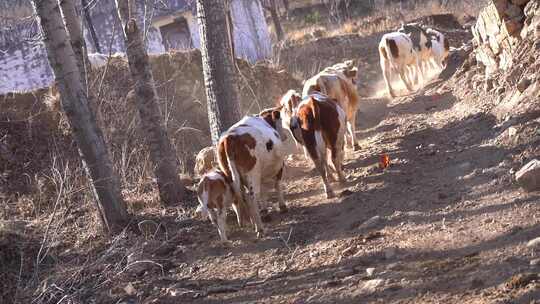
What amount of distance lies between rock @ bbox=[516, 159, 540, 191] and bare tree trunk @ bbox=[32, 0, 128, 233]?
517cm

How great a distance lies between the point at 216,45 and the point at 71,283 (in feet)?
16.2

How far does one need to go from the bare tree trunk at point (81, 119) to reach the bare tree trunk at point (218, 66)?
2366 millimetres

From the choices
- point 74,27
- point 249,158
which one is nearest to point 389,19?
point 74,27

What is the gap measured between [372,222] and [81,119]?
403cm

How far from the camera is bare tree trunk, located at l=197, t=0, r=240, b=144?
11234mm

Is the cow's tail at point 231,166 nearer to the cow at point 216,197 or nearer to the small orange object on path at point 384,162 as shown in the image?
the cow at point 216,197

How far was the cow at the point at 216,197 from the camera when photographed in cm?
857

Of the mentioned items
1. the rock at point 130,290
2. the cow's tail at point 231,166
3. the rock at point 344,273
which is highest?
the cow's tail at point 231,166

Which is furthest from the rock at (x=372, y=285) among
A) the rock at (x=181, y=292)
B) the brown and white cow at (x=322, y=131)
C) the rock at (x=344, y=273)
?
the brown and white cow at (x=322, y=131)

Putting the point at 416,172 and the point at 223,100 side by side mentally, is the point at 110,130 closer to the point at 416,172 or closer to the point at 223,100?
the point at 223,100

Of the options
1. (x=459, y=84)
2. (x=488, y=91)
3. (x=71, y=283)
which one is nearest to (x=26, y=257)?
(x=71, y=283)

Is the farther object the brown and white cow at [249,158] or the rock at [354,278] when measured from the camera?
the brown and white cow at [249,158]

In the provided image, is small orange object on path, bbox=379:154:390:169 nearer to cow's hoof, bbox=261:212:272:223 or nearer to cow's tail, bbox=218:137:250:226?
cow's hoof, bbox=261:212:272:223

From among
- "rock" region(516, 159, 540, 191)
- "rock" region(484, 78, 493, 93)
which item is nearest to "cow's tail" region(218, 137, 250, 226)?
"rock" region(516, 159, 540, 191)
